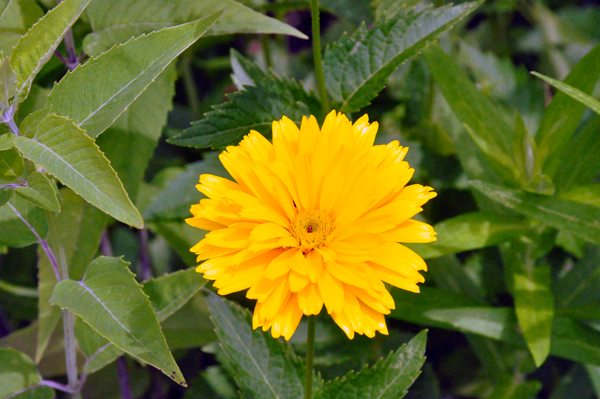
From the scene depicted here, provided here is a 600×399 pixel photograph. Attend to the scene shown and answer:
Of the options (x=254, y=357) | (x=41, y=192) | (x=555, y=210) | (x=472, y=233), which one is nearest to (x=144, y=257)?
(x=254, y=357)

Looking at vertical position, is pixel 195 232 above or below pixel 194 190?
below

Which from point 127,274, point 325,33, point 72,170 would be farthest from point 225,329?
point 325,33

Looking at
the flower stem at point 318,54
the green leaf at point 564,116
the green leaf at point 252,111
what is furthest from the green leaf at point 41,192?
the green leaf at point 564,116

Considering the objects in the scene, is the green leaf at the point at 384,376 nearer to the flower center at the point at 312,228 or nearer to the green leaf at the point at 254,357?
the green leaf at the point at 254,357

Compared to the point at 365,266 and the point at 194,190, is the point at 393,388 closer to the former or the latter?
the point at 365,266

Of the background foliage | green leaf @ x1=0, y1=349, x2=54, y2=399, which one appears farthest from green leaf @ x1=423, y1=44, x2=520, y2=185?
green leaf @ x1=0, y1=349, x2=54, y2=399

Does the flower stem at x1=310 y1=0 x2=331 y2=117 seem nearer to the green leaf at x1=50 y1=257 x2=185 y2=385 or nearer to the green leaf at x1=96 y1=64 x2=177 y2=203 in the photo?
the green leaf at x1=96 y1=64 x2=177 y2=203
